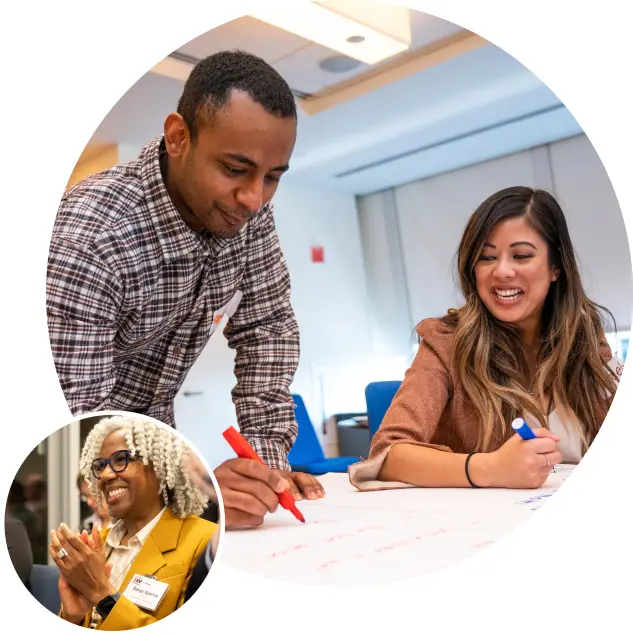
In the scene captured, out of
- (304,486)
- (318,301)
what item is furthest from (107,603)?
(318,301)

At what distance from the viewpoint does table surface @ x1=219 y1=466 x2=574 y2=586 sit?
1.68 feet

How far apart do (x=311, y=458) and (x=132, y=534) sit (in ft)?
0.87

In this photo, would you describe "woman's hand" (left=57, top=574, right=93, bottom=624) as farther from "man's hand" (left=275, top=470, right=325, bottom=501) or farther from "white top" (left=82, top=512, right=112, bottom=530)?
"man's hand" (left=275, top=470, right=325, bottom=501)

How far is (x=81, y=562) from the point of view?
489 mm

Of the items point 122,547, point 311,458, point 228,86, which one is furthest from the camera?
point 311,458

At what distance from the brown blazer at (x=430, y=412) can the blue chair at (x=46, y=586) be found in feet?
1.06

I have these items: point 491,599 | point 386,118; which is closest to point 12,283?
point 386,118

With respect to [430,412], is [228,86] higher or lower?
higher

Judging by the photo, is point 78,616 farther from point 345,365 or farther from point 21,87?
point 21,87

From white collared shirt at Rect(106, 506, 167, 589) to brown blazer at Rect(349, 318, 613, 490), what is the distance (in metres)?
0.28

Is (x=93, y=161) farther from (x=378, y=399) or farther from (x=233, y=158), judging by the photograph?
(x=378, y=399)

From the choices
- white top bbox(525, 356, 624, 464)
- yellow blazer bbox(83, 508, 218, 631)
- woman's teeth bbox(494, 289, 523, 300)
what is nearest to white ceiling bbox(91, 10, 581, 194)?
woman's teeth bbox(494, 289, 523, 300)

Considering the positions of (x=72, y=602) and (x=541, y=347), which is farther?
(x=541, y=347)

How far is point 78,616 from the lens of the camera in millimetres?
500
